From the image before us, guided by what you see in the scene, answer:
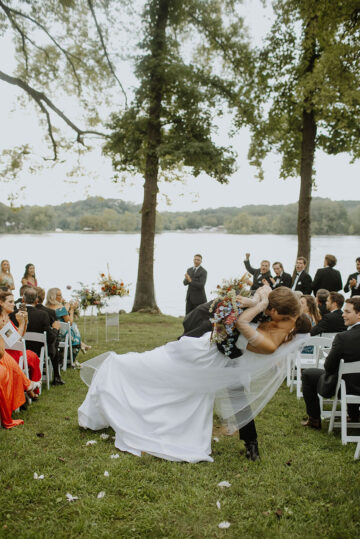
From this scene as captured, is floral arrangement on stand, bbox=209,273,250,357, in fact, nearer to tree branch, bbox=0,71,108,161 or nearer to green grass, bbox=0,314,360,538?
green grass, bbox=0,314,360,538

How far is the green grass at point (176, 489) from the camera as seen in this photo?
3229mm

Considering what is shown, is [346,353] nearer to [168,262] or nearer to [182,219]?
[182,219]

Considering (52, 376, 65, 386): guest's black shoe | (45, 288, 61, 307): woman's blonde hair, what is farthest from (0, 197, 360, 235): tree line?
(52, 376, 65, 386): guest's black shoe

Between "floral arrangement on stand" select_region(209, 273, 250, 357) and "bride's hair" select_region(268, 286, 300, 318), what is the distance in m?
0.34

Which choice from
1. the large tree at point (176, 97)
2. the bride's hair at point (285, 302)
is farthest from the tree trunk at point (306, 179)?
the bride's hair at point (285, 302)

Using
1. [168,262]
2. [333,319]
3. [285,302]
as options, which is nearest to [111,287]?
[333,319]

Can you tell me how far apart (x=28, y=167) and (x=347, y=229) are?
18.8 m

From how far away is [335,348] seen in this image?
4.70 m

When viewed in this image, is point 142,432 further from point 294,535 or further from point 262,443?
point 294,535

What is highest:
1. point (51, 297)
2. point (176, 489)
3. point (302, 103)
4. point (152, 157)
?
point (302, 103)

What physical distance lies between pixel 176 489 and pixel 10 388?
2.55 metres

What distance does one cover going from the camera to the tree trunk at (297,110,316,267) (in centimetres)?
1377

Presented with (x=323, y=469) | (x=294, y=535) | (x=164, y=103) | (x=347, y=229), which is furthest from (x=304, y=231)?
(x=347, y=229)

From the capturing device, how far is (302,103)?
13008 millimetres
